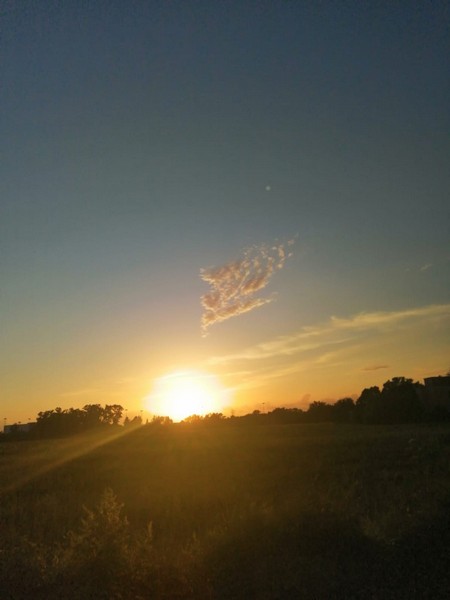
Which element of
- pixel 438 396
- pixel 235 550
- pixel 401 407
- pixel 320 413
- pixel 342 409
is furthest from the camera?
pixel 320 413

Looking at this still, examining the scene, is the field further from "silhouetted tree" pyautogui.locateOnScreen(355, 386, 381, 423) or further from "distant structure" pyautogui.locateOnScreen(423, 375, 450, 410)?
"distant structure" pyautogui.locateOnScreen(423, 375, 450, 410)

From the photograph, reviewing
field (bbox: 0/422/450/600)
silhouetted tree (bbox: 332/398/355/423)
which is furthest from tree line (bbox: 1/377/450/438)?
field (bbox: 0/422/450/600)

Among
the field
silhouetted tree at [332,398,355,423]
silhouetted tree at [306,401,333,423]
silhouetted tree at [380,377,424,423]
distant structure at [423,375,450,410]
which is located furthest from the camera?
silhouetted tree at [306,401,333,423]

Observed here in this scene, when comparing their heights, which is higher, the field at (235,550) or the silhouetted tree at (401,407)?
the silhouetted tree at (401,407)

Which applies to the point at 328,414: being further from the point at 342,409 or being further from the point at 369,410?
the point at 369,410

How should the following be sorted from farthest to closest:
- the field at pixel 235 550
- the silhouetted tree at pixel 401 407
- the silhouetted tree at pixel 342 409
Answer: the silhouetted tree at pixel 342 409, the silhouetted tree at pixel 401 407, the field at pixel 235 550

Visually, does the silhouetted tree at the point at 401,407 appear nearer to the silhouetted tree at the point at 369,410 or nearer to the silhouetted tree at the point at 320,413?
the silhouetted tree at the point at 369,410

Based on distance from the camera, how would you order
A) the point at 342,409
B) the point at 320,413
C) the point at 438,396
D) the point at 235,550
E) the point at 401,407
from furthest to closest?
the point at 320,413, the point at 342,409, the point at 438,396, the point at 401,407, the point at 235,550

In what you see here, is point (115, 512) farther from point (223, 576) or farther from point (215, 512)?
point (215, 512)

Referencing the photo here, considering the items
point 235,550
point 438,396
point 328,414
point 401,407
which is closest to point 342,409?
point 328,414

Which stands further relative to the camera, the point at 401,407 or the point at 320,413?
the point at 320,413

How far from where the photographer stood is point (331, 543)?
9.92 meters

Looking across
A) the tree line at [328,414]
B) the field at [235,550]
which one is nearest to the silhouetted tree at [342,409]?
the tree line at [328,414]

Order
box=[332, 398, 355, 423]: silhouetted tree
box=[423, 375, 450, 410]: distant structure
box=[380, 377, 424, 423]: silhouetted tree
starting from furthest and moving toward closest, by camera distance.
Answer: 1. box=[332, 398, 355, 423]: silhouetted tree
2. box=[423, 375, 450, 410]: distant structure
3. box=[380, 377, 424, 423]: silhouetted tree
